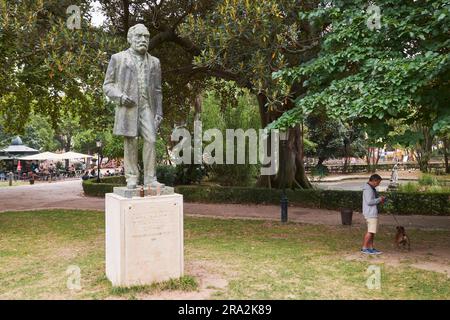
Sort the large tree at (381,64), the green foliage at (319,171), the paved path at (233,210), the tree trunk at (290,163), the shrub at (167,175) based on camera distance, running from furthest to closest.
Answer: the green foliage at (319,171) → the shrub at (167,175) → the tree trunk at (290,163) → the paved path at (233,210) → the large tree at (381,64)

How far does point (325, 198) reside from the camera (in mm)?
17359

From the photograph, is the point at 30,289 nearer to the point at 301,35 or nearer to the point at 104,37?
the point at 104,37

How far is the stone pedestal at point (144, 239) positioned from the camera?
20.4 feet

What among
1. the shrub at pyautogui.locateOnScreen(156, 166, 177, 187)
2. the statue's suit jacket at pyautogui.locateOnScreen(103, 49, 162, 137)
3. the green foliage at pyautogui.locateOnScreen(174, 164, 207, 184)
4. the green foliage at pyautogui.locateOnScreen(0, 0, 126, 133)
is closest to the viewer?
the statue's suit jacket at pyautogui.locateOnScreen(103, 49, 162, 137)

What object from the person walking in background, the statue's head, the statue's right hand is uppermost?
the statue's head

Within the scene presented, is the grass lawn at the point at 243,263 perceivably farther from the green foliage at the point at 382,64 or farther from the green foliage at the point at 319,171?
the green foliage at the point at 319,171

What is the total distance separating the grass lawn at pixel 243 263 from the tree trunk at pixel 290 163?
268 inches

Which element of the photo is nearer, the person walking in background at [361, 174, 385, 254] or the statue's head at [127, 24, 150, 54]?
the statue's head at [127, 24, 150, 54]

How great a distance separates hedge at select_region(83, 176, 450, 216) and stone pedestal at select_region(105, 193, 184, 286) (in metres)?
11.0

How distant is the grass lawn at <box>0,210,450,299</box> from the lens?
6.46 meters

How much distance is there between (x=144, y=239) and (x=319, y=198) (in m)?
12.4

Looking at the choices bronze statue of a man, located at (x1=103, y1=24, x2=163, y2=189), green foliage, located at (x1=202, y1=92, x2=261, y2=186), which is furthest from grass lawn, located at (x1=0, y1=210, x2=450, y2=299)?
green foliage, located at (x1=202, y1=92, x2=261, y2=186)

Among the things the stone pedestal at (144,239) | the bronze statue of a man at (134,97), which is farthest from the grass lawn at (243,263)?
the bronze statue of a man at (134,97)

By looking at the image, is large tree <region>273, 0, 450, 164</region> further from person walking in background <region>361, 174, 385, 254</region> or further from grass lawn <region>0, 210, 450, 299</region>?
grass lawn <region>0, 210, 450, 299</region>
